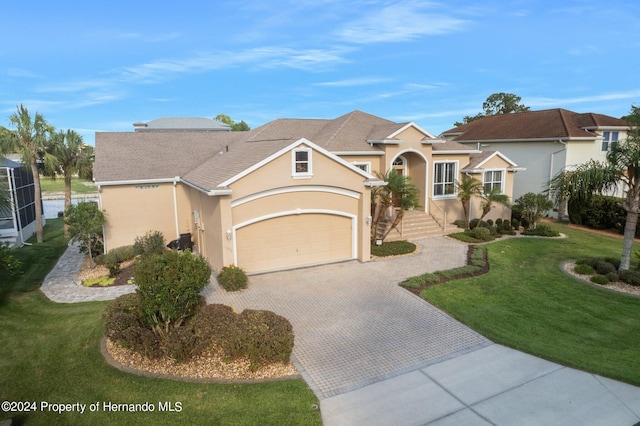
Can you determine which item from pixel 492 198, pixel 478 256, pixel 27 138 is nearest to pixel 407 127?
pixel 492 198

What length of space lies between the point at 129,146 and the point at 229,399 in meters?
18.7

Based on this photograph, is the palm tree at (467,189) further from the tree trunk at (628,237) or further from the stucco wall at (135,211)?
the stucco wall at (135,211)

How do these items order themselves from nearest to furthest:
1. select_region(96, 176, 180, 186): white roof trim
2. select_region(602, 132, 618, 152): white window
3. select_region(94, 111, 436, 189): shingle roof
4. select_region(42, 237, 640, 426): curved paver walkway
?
select_region(42, 237, 640, 426): curved paver walkway → select_region(96, 176, 180, 186): white roof trim → select_region(94, 111, 436, 189): shingle roof → select_region(602, 132, 618, 152): white window

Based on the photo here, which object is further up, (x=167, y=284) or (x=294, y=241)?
(x=167, y=284)

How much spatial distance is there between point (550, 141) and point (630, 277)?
15350 mm

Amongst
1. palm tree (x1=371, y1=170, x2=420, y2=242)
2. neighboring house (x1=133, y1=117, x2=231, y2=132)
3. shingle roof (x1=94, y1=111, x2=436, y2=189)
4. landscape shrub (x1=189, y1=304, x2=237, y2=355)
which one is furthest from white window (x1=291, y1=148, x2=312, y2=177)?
neighboring house (x1=133, y1=117, x2=231, y2=132)

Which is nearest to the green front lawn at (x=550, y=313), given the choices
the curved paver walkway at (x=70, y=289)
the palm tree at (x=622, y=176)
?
the palm tree at (x=622, y=176)

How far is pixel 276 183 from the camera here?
1571cm

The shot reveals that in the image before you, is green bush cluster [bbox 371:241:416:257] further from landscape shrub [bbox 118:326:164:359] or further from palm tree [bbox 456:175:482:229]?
landscape shrub [bbox 118:326:164:359]

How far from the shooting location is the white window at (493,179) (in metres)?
25.0

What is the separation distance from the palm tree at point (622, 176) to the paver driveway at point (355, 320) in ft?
17.8

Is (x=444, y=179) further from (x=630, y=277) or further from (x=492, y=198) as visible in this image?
(x=630, y=277)

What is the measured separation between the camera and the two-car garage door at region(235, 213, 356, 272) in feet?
52.2

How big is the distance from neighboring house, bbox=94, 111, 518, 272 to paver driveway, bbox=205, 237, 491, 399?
1380mm
